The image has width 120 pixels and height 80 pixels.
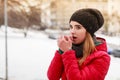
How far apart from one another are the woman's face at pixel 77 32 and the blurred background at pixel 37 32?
1.11 metres

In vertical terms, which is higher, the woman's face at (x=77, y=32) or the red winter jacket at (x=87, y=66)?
the woman's face at (x=77, y=32)

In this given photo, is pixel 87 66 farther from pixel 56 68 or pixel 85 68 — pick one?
pixel 56 68

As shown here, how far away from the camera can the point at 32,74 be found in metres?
2.54

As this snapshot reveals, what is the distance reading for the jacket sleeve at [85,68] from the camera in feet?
3.49

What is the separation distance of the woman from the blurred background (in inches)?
43.0

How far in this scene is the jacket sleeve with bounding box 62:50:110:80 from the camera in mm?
1062

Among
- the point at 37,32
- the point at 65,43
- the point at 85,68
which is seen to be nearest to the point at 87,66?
the point at 85,68

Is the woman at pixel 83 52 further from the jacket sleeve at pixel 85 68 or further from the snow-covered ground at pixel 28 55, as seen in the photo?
the snow-covered ground at pixel 28 55

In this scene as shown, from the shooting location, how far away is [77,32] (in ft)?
3.64

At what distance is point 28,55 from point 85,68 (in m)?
1.51

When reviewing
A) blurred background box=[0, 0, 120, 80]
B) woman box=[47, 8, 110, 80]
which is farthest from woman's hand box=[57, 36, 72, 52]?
blurred background box=[0, 0, 120, 80]

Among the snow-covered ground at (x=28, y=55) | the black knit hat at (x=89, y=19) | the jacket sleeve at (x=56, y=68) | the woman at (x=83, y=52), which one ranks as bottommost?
the snow-covered ground at (x=28, y=55)

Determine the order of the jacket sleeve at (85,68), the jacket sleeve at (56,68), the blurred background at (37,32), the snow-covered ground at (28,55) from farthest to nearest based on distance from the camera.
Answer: the snow-covered ground at (28,55)
the blurred background at (37,32)
the jacket sleeve at (56,68)
the jacket sleeve at (85,68)

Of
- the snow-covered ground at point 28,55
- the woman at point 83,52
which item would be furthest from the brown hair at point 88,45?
the snow-covered ground at point 28,55
